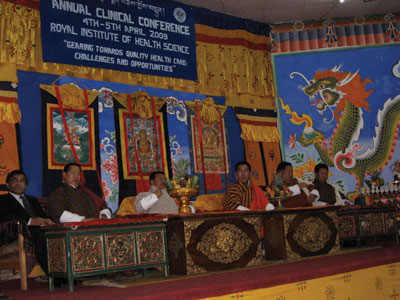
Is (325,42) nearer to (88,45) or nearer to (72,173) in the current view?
(88,45)

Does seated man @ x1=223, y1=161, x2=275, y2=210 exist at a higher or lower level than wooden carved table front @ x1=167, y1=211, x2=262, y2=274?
higher

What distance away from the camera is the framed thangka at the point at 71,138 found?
6.08 metres

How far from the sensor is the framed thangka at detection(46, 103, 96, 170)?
6082 mm

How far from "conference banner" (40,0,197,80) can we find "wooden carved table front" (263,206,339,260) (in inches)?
108

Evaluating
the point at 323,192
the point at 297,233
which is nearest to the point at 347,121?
the point at 323,192

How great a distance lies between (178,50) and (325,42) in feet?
8.40

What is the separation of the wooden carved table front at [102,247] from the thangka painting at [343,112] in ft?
13.5

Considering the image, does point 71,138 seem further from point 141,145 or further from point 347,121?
point 347,121

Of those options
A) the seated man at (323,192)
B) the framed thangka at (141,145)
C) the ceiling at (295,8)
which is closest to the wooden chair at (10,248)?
the framed thangka at (141,145)

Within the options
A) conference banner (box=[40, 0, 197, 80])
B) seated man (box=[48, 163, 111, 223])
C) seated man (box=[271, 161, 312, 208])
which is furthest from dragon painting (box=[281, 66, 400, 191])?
seated man (box=[48, 163, 111, 223])

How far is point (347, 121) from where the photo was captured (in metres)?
8.38

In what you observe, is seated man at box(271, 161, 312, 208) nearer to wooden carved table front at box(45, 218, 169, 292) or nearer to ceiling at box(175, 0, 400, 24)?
wooden carved table front at box(45, 218, 169, 292)

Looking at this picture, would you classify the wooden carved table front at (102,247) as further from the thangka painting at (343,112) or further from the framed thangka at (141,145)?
the thangka painting at (343,112)

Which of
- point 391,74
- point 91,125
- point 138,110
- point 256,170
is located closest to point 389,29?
point 391,74
